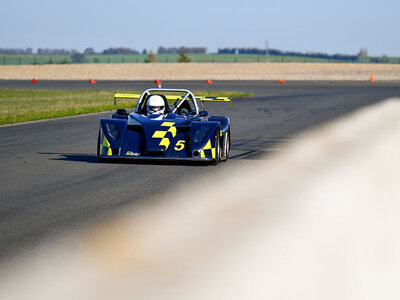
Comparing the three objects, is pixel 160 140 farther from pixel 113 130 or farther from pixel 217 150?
pixel 217 150

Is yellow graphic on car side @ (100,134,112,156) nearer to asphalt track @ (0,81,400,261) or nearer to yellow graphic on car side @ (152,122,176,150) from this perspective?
asphalt track @ (0,81,400,261)

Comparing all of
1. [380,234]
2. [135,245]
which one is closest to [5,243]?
[135,245]

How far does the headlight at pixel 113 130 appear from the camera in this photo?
1371cm

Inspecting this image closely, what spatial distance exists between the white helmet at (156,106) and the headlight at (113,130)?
3.69 ft

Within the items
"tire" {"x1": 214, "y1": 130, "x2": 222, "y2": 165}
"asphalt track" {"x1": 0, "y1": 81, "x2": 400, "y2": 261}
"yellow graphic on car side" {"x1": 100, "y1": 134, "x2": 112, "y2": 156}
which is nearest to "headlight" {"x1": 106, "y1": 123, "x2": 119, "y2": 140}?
"yellow graphic on car side" {"x1": 100, "y1": 134, "x2": 112, "y2": 156}

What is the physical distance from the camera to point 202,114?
15.3 meters

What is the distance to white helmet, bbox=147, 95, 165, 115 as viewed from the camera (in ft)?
48.5

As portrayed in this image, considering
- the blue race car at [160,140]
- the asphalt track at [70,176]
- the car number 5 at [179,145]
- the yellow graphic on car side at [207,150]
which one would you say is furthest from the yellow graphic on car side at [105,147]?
the yellow graphic on car side at [207,150]

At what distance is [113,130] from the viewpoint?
13.8 metres

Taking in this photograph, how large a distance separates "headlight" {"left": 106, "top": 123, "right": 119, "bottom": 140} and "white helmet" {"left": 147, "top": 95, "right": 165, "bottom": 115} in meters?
1.12

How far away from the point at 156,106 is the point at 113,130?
49.7 inches

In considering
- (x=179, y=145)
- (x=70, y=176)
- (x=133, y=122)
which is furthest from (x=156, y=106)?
(x=70, y=176)

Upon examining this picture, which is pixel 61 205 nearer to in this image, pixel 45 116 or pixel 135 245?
pixel 135 245

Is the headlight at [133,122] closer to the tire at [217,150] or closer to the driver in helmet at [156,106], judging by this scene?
the driver in helmet at [156,106]
